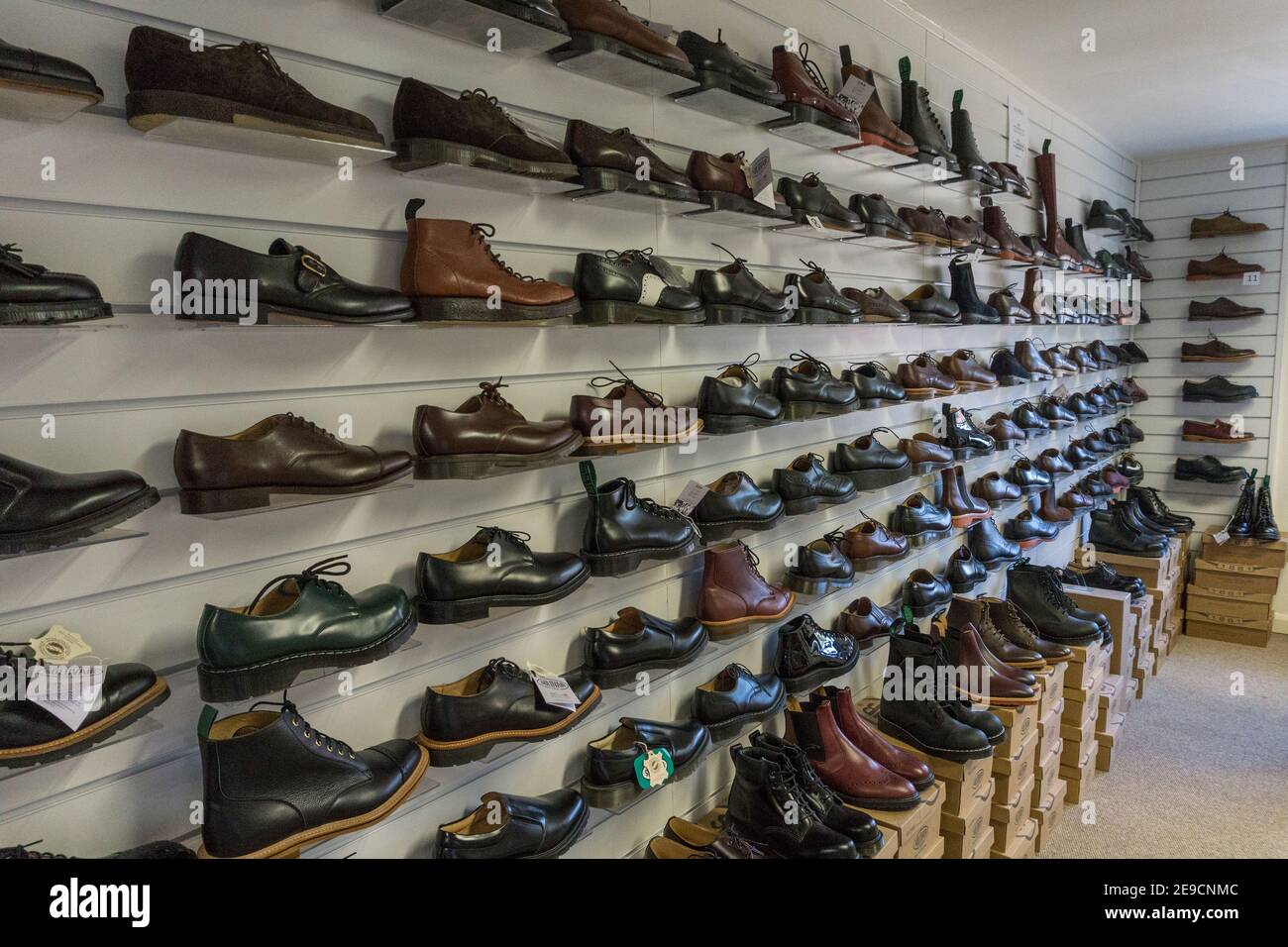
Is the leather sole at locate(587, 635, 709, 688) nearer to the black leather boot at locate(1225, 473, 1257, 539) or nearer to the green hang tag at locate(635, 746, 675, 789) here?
the green hang tag at locate(635, 746, 675, 789)

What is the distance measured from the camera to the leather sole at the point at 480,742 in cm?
176

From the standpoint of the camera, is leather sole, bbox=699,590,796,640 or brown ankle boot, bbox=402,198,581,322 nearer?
brown ankle boot, bbox=402,198,581,322

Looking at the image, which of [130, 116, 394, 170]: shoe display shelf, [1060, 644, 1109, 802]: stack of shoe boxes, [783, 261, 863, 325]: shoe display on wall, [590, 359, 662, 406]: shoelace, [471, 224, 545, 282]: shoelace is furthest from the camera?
[1060, 644, 1109, 802]: stack of shoe boxes

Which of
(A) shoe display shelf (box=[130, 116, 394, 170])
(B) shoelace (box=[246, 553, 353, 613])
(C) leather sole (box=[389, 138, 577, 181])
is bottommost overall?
(B) shoelace (box=[246, 553, 353, 613])

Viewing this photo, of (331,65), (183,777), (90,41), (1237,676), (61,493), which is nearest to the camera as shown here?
(61,493)

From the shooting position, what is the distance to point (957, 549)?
13.1 feet

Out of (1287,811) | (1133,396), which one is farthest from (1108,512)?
(1287,811)

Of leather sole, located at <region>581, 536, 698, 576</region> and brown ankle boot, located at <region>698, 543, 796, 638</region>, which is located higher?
leather sole, located at <region>581, 536, 698, 576</region>

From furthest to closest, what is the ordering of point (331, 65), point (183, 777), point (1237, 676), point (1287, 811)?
1. point (1237, 676)
2. point (1287, 811)
3. point (331, 65)
4. point (183, 777)

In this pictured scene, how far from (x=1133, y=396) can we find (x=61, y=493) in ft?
22.9

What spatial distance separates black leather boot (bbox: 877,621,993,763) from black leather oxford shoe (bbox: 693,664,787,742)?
669 mm

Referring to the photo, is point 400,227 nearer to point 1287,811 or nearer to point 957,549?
point 957,549

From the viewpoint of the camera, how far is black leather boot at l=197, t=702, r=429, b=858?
1406 millimetres

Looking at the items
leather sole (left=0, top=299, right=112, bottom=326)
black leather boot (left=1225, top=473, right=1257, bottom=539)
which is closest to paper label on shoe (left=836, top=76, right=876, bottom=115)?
leather sole (left=0, top=299, right=112, bottom=326)
